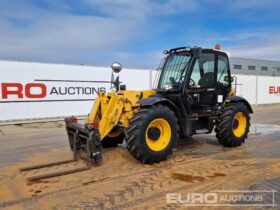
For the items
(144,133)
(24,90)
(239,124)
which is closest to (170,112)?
(144,133)

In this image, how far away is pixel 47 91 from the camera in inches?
529

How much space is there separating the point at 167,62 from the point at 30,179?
402 cm

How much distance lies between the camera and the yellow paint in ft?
20.2

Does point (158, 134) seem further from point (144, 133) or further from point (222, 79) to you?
point (222, 79)

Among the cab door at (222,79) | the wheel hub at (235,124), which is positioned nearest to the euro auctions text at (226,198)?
the wheel hub at (235,124)

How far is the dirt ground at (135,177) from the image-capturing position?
4137 mm

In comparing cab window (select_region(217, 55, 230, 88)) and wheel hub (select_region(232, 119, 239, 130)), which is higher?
cab window (select_region(217, 55, 230, 88))

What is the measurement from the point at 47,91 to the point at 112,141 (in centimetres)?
722

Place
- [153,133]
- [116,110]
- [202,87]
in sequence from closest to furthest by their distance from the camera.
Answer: [153,133]
[116,110]
[202,87]

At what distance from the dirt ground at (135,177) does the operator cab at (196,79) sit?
109 centimetres

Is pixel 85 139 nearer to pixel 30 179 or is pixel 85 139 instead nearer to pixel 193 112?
pixel 30 179

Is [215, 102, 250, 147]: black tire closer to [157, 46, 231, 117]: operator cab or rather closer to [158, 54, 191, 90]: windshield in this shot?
[157, 46, 231, 117]: operator cab

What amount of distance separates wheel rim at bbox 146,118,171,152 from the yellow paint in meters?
0.52

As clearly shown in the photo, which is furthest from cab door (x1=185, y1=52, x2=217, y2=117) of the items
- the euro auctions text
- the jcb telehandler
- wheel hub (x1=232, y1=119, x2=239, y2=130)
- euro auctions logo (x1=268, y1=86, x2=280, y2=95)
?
euro auctions logo (x1=268, y1=86, x2=280, y2=95)
